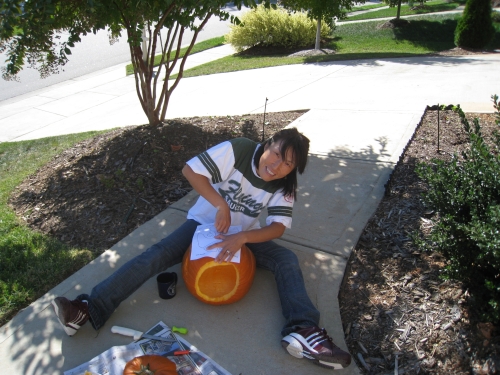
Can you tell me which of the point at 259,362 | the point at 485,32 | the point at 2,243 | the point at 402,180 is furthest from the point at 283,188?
the point at 485,32

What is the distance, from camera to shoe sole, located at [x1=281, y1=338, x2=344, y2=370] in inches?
89.7

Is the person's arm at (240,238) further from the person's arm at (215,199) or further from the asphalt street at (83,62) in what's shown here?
the asphalt street at (83,62)

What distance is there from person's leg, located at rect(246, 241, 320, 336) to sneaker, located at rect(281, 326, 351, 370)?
68 mm

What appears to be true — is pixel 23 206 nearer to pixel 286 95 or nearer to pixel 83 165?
pixel 83 165

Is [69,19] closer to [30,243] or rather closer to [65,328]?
[30,243]

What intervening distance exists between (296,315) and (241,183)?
883 mm

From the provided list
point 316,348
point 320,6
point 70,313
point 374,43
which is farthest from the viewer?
point 374,43

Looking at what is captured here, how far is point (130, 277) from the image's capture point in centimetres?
268

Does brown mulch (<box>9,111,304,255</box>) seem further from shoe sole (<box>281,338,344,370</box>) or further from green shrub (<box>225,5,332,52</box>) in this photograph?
green shrub (<box>225,5,332,52</box>)

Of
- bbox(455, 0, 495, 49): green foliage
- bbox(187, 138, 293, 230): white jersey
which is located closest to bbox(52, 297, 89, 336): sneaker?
bbox(187, 138, 293, 230): white jersey

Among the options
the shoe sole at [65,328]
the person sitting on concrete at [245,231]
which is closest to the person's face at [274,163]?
the person sitting on concrete at [245,231]

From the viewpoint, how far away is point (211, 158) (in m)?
2.76

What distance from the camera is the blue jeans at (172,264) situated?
2.55 meters

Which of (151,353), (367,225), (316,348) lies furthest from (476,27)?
(151,353)
